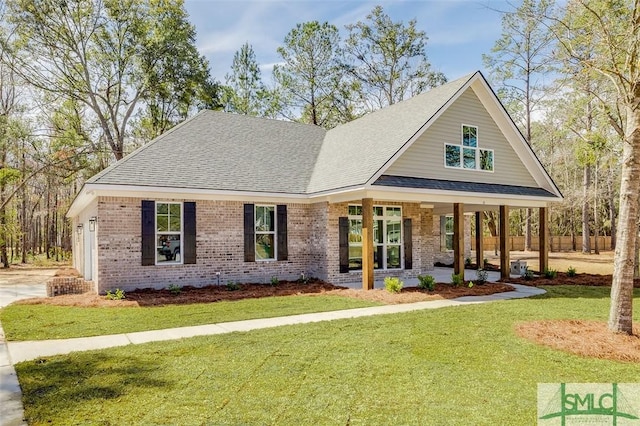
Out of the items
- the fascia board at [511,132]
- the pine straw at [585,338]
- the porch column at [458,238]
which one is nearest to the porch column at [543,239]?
the fascia board at [511,132]

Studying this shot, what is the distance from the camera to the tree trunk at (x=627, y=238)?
22.0ft

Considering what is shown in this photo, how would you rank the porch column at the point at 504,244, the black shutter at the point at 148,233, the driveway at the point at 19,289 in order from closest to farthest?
1. the black shutter at the point at 148,233
2. the driveway at the point at 19,289
3. the porch column at the point at 504,244

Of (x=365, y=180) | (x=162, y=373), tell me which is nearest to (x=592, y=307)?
(x=365, y=180)

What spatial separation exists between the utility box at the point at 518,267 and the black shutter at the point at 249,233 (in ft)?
33.5

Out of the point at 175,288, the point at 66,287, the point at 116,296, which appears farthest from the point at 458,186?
the point at 66,287

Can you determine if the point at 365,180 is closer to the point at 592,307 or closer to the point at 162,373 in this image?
the point at 592,307

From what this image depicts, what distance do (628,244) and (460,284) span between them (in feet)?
21.5

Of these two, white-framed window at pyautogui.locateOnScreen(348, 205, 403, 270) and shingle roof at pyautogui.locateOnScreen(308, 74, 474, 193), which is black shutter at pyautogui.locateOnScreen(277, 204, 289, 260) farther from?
white-framed window at pyautogui.locateOnScreen(348, 205, 403, 270)

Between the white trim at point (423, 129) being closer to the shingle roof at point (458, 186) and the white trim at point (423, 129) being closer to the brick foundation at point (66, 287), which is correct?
the shingle roof at point (458, 186)

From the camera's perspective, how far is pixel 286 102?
32.1 metres

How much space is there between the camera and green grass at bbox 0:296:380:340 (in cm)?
757

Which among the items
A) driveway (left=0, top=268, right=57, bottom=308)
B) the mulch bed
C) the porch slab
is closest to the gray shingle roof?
the mulch bed

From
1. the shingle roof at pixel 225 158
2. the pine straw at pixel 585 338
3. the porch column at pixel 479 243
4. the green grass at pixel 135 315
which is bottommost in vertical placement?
the green grass at pixel 135 315

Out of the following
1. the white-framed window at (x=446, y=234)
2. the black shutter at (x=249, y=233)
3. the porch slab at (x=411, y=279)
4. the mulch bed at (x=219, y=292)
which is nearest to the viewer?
the mulch bed at (x=219, y=292)
